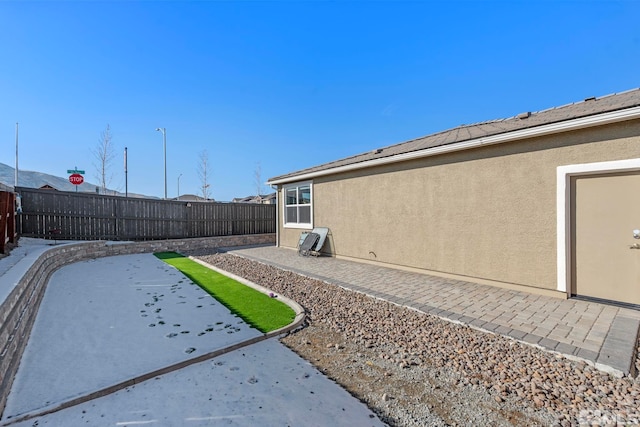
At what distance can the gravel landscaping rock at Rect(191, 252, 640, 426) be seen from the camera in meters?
2.19

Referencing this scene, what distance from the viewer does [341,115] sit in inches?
695

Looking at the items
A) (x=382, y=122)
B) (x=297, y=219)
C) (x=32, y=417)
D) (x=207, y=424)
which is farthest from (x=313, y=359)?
(x=382, y=122)

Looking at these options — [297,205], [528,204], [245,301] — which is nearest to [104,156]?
[297,205]

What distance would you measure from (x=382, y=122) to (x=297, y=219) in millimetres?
9194

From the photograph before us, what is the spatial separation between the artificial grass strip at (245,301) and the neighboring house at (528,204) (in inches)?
159

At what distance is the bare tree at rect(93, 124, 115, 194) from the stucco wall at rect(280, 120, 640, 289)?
785 inches

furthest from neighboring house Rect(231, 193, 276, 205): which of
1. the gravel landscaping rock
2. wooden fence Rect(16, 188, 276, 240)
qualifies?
the gravel landscaping rock

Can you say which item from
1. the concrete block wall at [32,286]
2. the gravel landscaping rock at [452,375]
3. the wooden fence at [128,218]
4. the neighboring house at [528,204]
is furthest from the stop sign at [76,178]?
the gravel landscaping rock at [452,375]

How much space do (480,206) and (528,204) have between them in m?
0.86

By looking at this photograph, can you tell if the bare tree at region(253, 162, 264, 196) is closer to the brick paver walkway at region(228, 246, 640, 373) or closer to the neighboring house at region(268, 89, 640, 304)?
the neighboring house at region(268, 89, 640, 304)

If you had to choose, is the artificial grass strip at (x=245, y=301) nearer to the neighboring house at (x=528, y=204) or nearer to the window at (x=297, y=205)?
the neighboring house at (x=528, y=204)

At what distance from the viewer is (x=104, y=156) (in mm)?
19984

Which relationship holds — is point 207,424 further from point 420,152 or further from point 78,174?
point 78,174

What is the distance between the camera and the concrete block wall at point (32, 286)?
2.71 metres
